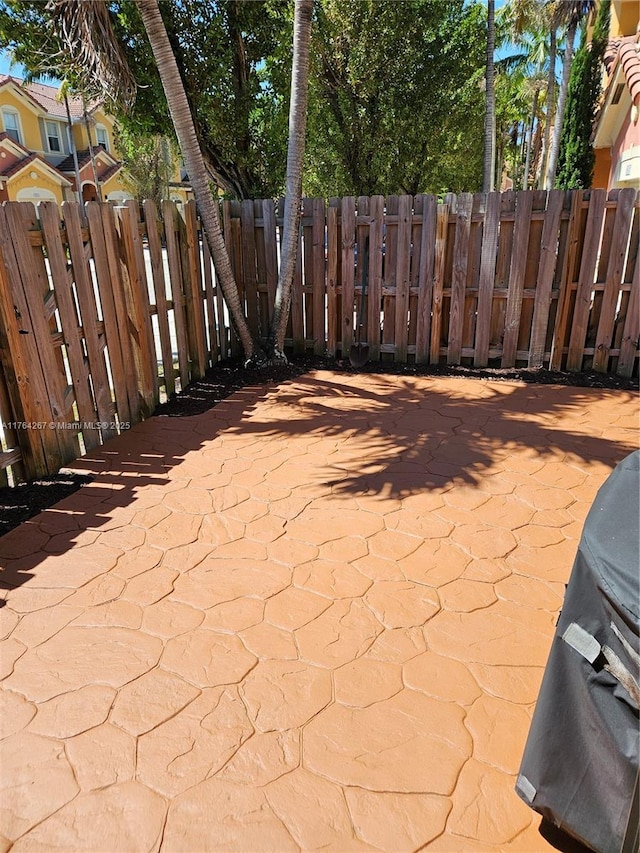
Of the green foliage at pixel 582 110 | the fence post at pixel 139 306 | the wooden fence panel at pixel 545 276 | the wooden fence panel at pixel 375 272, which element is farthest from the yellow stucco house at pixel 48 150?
the wooden fence panel at pixel 545 276

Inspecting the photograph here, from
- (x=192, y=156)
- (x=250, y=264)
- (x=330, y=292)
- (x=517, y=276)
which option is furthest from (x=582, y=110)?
(x=192, y=156)

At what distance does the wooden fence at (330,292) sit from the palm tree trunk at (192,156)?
224 millimetres

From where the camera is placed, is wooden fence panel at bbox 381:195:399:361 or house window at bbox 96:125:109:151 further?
house window at bbox 96:125:109:151

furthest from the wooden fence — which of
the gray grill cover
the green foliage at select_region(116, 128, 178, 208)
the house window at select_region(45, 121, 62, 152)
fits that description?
the house window at select_region(45, 121, 62, 152)

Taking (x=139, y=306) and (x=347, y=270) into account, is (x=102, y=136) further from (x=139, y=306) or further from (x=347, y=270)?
(x=139, y=306)

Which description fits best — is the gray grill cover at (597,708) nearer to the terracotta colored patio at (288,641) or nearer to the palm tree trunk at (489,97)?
the terracotta colored patio at (288,641)

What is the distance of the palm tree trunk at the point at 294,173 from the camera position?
6.26m

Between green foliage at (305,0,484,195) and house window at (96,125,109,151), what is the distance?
84.7 ft

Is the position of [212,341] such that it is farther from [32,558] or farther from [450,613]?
[450,613]

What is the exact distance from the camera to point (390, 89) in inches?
539

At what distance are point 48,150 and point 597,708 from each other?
3842 cm

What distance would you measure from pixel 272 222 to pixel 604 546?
6488 mm

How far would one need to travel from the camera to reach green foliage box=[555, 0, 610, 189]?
16.2 m

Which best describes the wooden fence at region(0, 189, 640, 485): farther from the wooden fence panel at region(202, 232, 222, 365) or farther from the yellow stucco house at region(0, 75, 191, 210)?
the yellow stucco house at region(0, 75, 191, 210)
